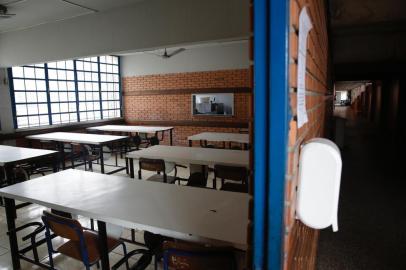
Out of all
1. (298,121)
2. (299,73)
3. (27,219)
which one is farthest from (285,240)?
(27,219)

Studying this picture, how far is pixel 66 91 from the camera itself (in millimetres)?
7648

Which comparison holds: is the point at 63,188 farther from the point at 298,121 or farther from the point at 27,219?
the point at 298,121

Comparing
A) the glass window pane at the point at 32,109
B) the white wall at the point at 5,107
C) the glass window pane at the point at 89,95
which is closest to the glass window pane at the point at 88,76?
the glass window pane at the point at 89,95

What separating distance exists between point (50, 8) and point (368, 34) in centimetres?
599

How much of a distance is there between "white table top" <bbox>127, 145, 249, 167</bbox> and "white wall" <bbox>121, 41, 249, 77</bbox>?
414 centimetres

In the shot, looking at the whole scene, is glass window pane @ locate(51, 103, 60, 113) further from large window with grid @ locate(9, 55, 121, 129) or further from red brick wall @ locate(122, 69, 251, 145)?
red brick wall @ locate(122, 69, 251, 145)

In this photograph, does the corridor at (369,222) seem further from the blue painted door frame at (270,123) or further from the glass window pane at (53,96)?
the glass window pane at (53,96)

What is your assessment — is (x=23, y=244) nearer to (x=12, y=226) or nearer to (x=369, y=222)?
(x=12, y=226)

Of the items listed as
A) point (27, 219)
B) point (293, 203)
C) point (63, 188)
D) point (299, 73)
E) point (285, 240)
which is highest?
point (299, 73)

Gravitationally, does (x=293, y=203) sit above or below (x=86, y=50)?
below

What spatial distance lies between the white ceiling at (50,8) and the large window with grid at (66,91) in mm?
1907

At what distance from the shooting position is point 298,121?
1.04 m

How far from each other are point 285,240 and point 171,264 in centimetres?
80

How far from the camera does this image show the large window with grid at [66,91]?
669 centimetres
